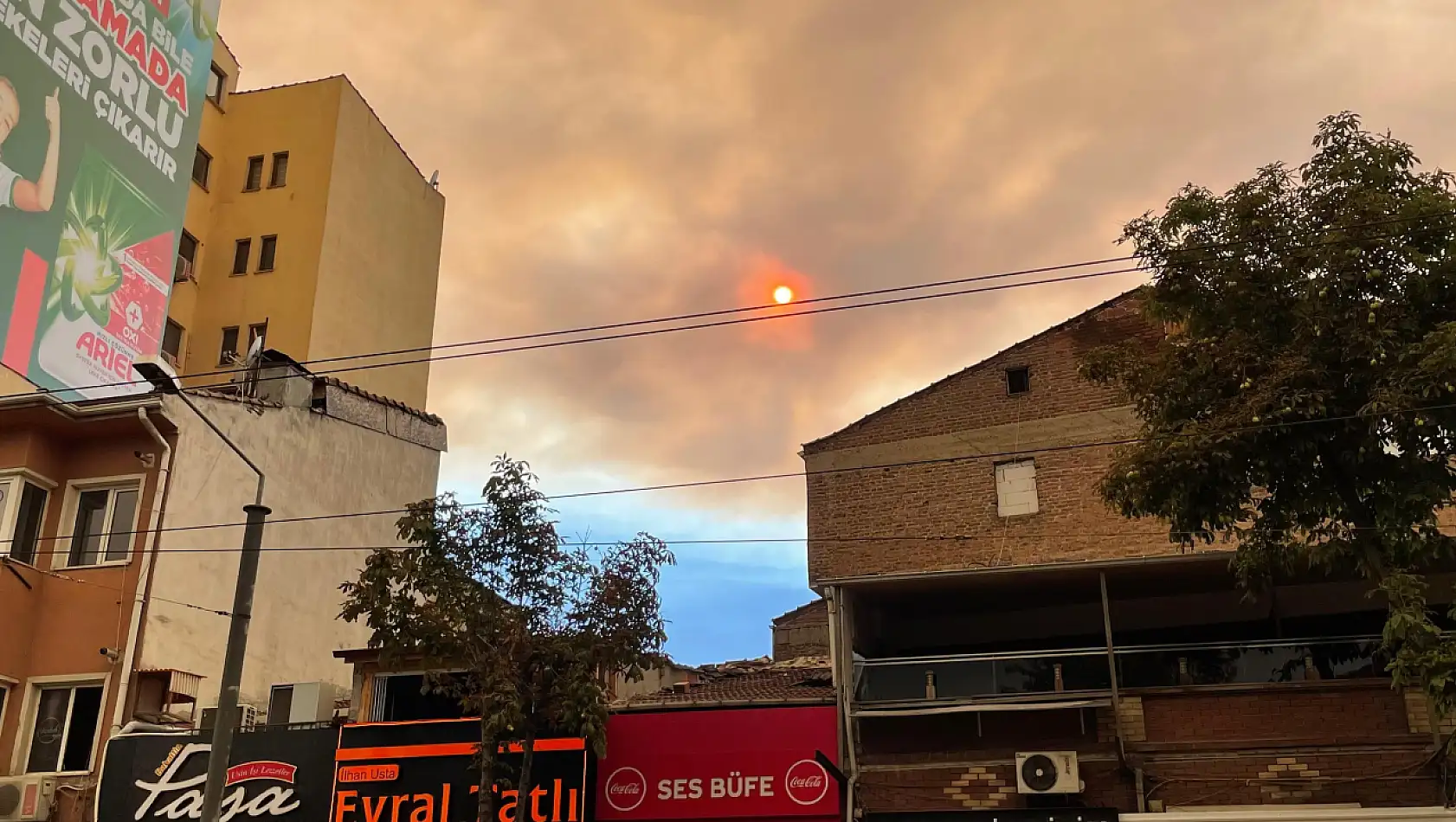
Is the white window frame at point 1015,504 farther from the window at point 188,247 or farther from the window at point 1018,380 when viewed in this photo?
the window at point 188,247

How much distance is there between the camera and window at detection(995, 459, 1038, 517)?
1930 centimetres

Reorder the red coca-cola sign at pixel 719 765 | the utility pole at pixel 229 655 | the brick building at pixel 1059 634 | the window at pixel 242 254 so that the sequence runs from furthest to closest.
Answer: the window at pixel 242 254 → the red coca-cola sign at pixel 719 765 → the brick building at pixel 1059 634 → the utility pole at pixel 229 655

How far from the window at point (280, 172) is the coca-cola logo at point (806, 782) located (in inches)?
1018

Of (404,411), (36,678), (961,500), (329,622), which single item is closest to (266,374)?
(404,411)

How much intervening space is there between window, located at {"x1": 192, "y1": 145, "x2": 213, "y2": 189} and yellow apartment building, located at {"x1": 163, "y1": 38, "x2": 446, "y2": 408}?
6 centimetres

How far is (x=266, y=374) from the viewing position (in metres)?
24.8

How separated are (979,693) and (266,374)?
15243 millimetres

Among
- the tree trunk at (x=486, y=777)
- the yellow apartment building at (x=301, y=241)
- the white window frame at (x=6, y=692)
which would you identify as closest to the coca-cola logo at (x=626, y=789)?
the tree trunk at (x=486, y=777)

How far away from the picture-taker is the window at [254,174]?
37.0 meters

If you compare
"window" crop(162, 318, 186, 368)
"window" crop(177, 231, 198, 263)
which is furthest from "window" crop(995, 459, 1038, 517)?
"window" crop(177, 231, 198, 263)

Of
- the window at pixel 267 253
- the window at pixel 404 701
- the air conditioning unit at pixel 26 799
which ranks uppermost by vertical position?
the window at pixel 267 253

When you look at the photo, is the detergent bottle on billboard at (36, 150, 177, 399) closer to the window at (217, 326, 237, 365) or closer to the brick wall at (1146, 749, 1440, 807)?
the window at (217, 326, 237, 365)

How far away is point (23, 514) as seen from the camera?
845 inches

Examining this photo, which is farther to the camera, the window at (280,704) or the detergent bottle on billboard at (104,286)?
the detergent bottle on billboard at (104,286)
